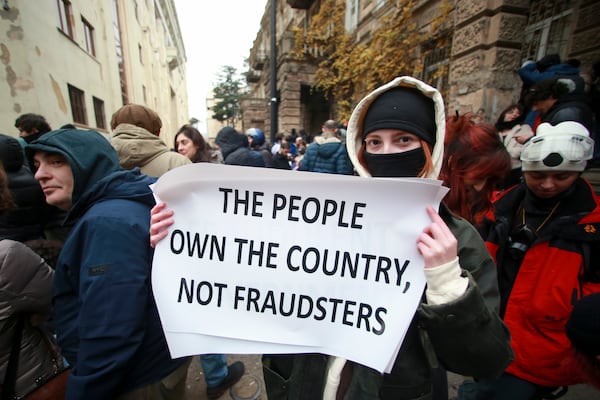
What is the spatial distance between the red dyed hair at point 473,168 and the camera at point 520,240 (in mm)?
194

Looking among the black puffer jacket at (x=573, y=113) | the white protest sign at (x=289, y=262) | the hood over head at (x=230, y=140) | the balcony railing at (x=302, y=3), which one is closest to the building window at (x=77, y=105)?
the hood over head at (x=230, y=140)

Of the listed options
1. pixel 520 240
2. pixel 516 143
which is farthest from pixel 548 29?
pixel 520 240

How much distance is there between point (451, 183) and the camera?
1849 millimetres

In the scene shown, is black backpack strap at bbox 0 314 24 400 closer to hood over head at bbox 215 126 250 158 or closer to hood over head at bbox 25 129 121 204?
hood over head at bbox 25 129 121 204

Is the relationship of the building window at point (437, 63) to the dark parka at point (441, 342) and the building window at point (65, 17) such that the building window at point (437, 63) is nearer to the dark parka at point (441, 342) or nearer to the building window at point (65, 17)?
the dark parka at point (441, 342)

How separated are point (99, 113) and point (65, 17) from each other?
3386 mm

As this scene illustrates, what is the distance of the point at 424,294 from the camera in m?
0.91

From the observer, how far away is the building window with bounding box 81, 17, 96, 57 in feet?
33.8

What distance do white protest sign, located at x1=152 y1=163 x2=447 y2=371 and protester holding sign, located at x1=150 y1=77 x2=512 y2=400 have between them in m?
0.07

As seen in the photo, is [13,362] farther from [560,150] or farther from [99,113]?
[99,113]

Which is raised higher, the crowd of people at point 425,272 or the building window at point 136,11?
the building window at point 136,11

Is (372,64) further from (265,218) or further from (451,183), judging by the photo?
(265,218)

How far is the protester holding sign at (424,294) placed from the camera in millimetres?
796

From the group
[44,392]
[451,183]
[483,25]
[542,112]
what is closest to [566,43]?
[483,25]
